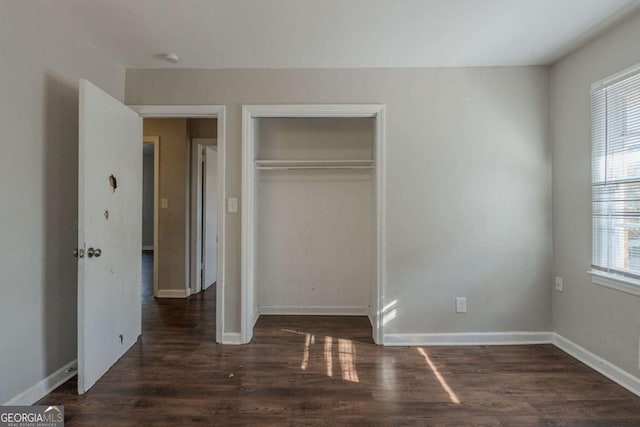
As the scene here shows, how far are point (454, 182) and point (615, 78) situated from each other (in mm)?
1213

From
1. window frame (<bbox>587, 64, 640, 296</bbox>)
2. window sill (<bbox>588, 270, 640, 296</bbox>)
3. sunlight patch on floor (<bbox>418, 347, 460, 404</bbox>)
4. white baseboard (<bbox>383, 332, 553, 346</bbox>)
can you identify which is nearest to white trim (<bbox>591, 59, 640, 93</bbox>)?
window frame (<bbox>587, 64, 640, 296</bbox>)

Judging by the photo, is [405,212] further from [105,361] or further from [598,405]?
[105,361]

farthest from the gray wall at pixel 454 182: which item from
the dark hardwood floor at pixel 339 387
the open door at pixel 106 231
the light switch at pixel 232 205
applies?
the open door at pixel 106 231

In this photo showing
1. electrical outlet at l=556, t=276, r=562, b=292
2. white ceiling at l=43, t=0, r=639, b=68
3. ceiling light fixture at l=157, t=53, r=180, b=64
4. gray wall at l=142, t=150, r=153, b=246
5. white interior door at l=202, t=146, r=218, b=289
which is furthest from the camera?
gray wall at l=142, t=150, r=153, b=246

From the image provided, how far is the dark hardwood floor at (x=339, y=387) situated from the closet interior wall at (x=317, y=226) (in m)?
0.71

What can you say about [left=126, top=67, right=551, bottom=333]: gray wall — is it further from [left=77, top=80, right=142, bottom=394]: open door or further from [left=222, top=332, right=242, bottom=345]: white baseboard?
[left=77, top=80, right=142, bottom=394]: open door

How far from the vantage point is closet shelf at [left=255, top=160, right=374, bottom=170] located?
11.0ft

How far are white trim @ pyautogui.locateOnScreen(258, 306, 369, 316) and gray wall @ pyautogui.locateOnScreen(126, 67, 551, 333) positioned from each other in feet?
2.73

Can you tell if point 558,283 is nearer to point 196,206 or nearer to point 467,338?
point 467,338

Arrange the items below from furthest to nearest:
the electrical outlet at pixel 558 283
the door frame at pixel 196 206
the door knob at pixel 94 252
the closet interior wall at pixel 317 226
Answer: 1. the door frame at pixel 196 206
2. the closet interior wall at pixel 317 226
3. the electrical outlet at pixel 558 283
4. the door knob at pixel 94 252

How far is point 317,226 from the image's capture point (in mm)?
3660

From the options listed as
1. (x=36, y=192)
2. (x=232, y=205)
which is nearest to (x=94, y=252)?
(x=36, y=192)

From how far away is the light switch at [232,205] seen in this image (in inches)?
111

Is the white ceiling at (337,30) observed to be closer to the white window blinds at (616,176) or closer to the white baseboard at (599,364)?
the white window blinds at (616,176)
